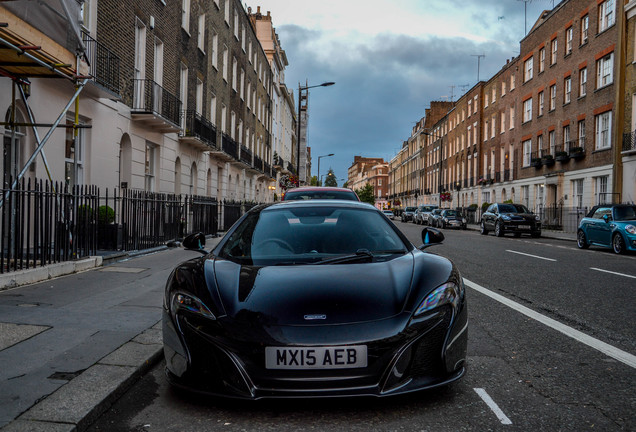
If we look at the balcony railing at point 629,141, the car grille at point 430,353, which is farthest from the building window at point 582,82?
the car grille at point 430,353

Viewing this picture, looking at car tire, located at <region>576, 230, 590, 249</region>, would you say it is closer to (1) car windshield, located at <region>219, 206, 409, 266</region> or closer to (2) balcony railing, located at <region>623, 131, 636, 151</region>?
(2) balcony railing, located at <region>623, 131, 636, 151</region>

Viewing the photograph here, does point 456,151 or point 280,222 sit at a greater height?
point 456,151

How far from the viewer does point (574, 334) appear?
515 cm

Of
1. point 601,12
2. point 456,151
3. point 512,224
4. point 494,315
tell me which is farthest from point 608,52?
point 456,151

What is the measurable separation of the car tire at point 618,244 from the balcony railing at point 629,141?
10.8 m

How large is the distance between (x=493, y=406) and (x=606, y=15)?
101ft

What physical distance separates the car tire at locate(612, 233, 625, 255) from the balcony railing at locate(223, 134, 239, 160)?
65.5 feet

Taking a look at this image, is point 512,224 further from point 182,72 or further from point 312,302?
point 312,302

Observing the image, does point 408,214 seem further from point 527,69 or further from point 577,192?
point 577,192

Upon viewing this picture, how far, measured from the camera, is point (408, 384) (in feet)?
9.71

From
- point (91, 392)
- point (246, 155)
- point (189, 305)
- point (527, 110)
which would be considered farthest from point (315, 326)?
point (527, 110)

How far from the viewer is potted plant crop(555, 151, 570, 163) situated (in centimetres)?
3147

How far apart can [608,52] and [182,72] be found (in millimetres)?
21364

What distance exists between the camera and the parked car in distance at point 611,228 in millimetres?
15599
